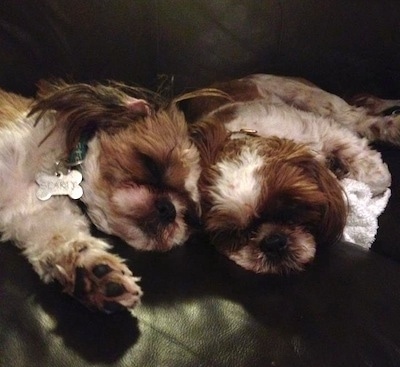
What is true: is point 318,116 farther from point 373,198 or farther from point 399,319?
point 399,319

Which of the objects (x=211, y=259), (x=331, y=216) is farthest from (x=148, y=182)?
(x=331, y=216)

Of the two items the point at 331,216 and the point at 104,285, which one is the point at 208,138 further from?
the point at 104,285

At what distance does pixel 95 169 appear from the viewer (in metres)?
1.50

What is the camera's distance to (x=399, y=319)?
131cm

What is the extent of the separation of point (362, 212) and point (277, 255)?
35 centimetres

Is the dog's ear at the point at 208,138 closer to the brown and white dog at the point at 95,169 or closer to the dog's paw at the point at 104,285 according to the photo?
the brown and white dog at the point at 95,169

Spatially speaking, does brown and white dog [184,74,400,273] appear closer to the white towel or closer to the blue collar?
the white towel

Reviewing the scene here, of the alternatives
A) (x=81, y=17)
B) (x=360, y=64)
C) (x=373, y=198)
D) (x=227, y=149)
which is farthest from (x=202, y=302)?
(x=360, y=64)

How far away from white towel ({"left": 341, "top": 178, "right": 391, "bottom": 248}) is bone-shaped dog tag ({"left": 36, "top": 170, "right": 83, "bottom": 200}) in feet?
2.28

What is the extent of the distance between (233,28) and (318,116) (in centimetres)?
39

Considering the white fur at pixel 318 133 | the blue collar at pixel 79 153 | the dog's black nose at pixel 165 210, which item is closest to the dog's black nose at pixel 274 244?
the dog's black nose at pixel 165 210

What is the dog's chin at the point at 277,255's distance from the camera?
56.6 inches

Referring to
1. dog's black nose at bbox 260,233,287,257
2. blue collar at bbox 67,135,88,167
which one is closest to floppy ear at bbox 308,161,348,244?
dog's black nose at bbox 260,233,287,257

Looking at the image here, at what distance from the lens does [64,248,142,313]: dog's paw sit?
46.5 inches
